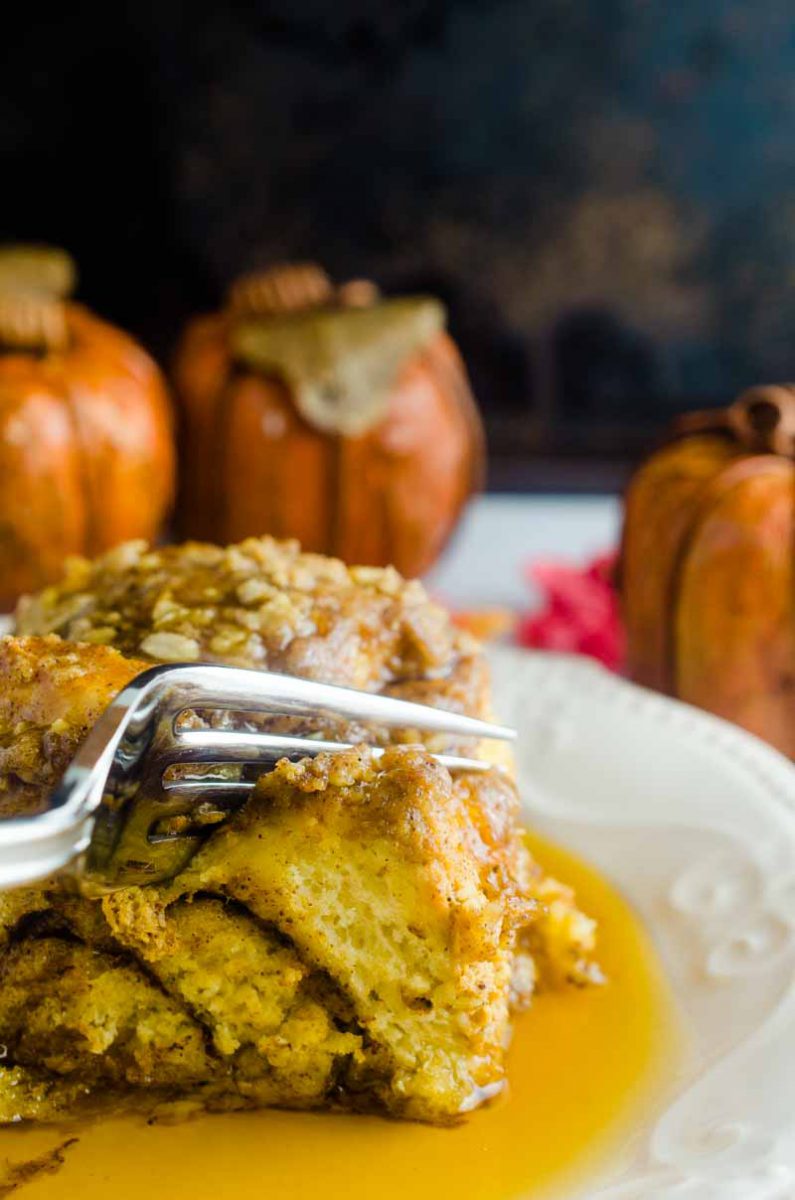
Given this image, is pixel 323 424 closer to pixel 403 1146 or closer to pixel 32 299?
pixel 32 299

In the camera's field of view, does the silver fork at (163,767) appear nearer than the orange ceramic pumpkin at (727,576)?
Yes

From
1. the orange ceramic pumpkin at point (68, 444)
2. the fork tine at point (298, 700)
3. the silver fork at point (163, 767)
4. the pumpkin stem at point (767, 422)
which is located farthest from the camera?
the orange ceramic pumpkin at point (68, 444)

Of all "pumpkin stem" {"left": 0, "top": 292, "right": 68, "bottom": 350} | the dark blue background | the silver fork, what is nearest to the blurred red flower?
"pumpkin stem" {"left": 0, "top": 292, "right": 68, "bottom": 350}

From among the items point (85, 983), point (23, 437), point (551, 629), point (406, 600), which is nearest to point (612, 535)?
point (551, 629)

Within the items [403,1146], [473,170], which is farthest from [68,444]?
[473,170]

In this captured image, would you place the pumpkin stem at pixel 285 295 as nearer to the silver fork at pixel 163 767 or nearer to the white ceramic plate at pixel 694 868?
the white ceramic plate at pixel 694 868

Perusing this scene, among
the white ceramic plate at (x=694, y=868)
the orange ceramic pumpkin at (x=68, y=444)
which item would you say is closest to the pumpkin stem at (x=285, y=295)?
the orange ceramic pumpkin at (x=68, y=444)

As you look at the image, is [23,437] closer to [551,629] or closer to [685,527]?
[551,629]
